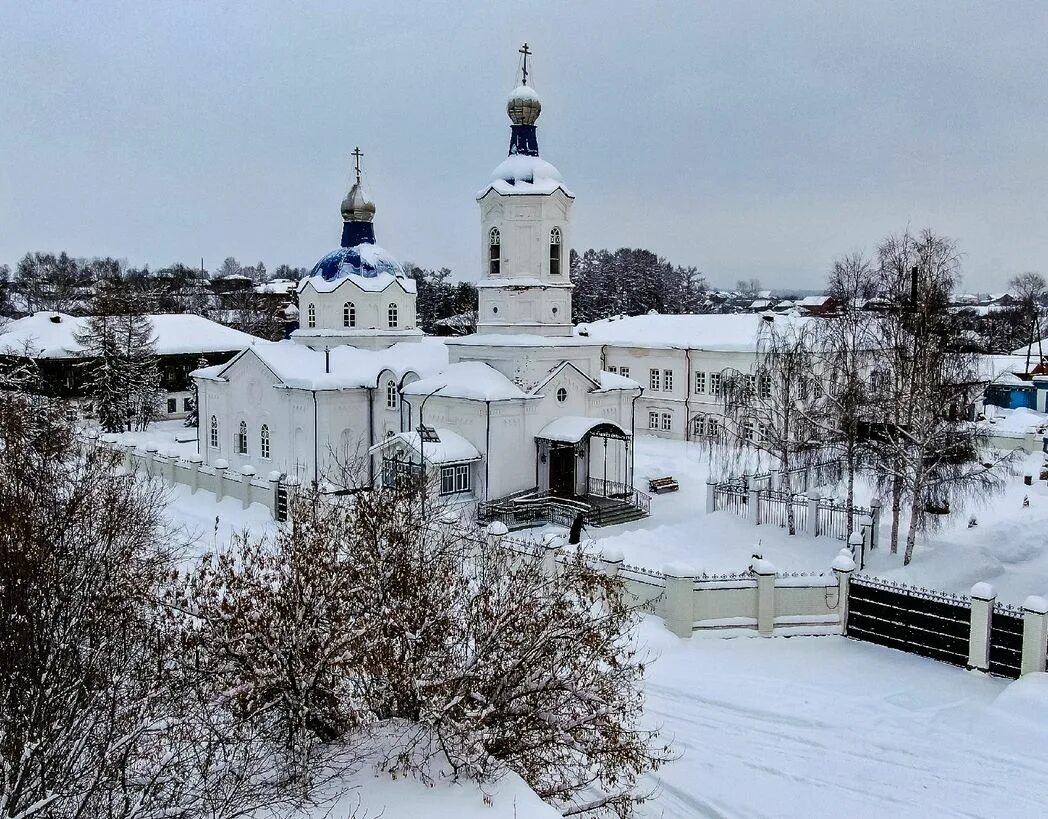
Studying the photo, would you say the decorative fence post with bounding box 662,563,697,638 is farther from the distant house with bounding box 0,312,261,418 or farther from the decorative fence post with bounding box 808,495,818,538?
the distant house with bounding box 0,312,261,418

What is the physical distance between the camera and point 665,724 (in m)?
10.6

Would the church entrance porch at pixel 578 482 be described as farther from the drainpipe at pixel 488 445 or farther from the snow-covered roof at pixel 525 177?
the snow-covered roof at pixel 525 177

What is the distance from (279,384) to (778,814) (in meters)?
20.2

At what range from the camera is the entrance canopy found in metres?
22.1

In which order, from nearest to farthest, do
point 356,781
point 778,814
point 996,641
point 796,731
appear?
point 356,781, point 778,814, point 796,731, point 996,641

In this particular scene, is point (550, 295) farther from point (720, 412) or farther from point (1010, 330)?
point (1010, 330)

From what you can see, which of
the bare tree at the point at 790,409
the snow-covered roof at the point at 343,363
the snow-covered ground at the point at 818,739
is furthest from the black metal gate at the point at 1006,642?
the snow-covered roof at the point at 343,363

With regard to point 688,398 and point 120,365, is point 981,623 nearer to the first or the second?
point 688,398

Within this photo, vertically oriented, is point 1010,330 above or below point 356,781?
above

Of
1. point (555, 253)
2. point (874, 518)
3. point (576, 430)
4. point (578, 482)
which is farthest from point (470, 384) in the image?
point (874, 518)

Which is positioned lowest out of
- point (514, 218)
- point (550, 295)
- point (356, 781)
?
point (356, 781)

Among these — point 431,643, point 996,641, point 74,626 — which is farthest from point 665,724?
point 74,626

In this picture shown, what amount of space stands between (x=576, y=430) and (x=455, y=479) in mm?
3298

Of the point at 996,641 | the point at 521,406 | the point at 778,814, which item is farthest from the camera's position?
the point at 521,406
